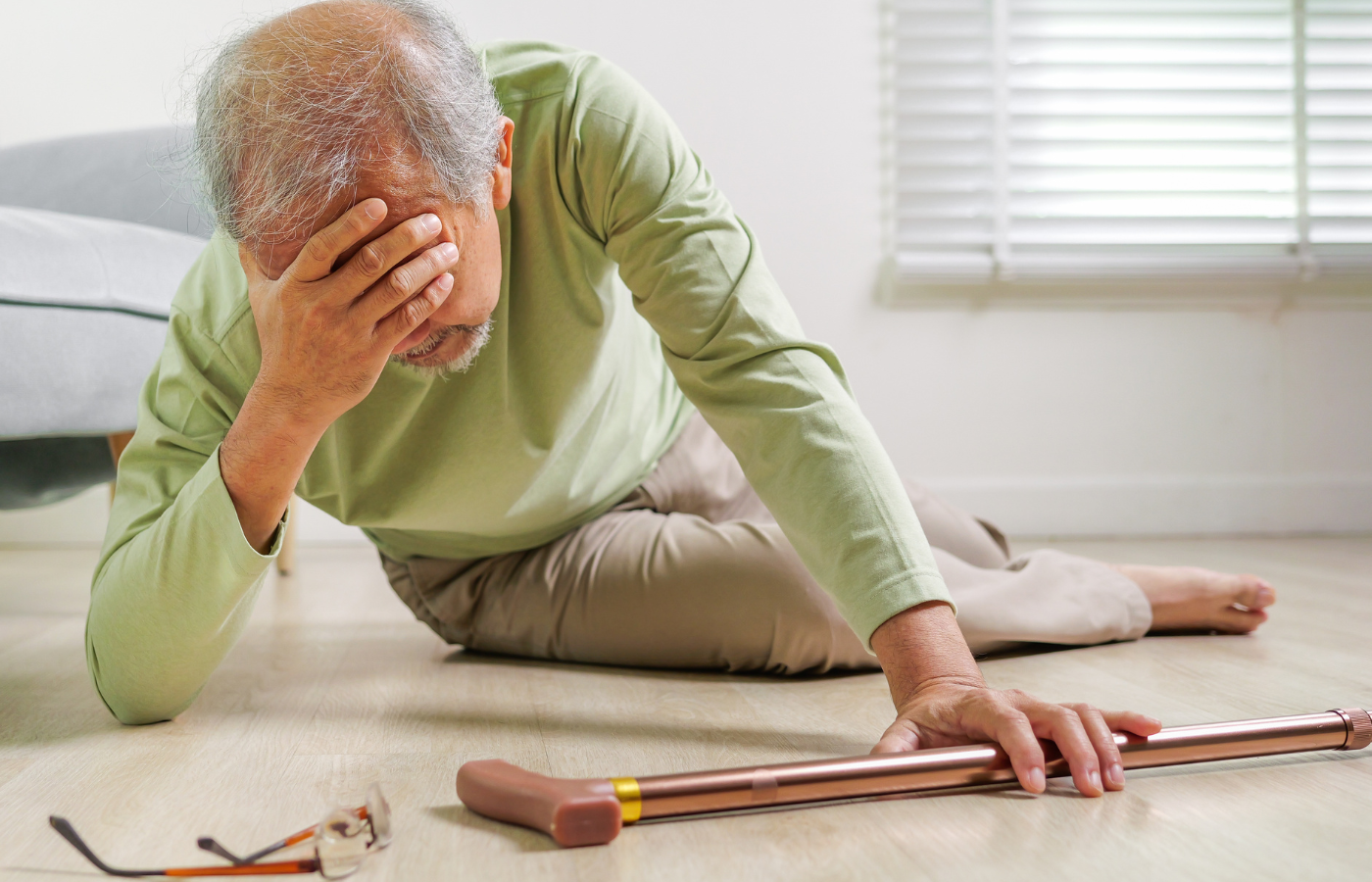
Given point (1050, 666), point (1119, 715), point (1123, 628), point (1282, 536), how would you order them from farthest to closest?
point (1282, 536)
point (1123, 628)
point (1050, 666)
point (1119, 715)

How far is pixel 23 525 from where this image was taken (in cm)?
219

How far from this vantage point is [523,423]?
3.15 feet

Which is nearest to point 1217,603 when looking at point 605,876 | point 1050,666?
point 1050,666

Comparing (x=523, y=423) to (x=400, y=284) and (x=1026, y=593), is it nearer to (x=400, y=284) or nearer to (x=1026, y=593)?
(x=400, y=284)

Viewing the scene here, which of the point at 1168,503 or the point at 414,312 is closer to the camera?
the point at 414,312

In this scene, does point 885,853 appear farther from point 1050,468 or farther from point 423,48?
point 1050,468

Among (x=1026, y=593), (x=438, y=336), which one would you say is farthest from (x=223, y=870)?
(x=1026, y=593)

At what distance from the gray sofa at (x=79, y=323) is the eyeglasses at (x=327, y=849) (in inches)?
21.7

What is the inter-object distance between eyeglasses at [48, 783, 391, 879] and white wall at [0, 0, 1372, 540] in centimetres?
169

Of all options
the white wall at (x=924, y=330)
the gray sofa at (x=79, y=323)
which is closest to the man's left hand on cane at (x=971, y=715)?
the gray sofa at (x=79, y=323)

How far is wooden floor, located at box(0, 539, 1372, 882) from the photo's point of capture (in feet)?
1.70

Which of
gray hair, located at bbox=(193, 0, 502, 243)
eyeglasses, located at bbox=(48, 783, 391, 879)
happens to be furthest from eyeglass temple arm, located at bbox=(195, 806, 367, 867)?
gray hair, located at bbox=(193, 0, 502, 243)

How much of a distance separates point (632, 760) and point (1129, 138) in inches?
74.3

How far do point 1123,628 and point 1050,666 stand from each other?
0.49 ft
